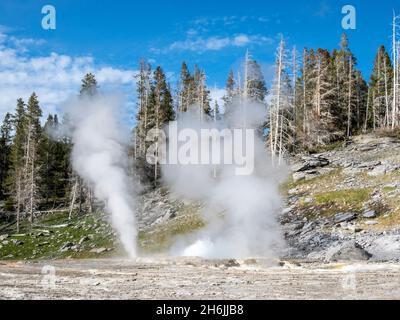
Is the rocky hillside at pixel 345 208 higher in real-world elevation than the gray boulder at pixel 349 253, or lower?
higher

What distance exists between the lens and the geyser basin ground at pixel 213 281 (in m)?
13.8

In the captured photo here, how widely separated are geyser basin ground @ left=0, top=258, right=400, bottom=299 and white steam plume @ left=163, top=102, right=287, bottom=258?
6411 mm

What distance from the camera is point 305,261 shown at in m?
22.5

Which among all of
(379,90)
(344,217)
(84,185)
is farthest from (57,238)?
(379,90)

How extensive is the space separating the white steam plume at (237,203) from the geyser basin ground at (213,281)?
6.41 meters

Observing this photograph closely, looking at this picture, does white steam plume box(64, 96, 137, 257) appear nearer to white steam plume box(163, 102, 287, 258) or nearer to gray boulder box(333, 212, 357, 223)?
white steam plume box(163, 102, 287, 258)

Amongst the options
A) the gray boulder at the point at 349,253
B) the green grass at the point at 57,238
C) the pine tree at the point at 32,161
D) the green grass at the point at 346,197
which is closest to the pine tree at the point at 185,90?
the pine tree at the point at 32,161

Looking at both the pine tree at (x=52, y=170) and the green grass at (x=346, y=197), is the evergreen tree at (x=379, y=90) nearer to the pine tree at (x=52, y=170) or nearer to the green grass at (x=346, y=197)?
the green grass at (x=346, y=197)

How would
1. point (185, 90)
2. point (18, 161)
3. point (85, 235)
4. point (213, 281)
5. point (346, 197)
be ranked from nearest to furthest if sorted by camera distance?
point (213, 281), point (346, 197), point (85, 235), point (18, 161), point (185, 90)

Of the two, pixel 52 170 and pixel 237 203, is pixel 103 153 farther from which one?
pixel 52 170

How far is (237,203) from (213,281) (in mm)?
20939

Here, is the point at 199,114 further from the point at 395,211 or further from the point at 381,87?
the point at 395,211

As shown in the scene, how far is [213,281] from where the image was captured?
55.5ft
